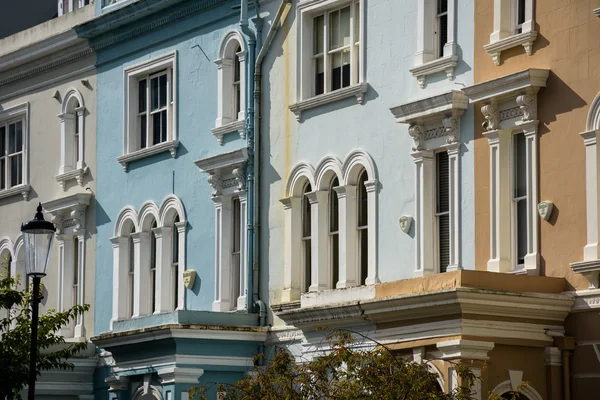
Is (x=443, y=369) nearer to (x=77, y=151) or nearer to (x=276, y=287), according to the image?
(x=276, y=287)

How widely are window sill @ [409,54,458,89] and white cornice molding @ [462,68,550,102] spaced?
0.80m

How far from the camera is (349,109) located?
93.2 feet

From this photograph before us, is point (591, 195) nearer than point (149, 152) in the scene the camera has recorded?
Yes

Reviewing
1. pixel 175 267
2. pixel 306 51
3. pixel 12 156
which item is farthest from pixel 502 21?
pixel 12 156

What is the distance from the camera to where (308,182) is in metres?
29.5

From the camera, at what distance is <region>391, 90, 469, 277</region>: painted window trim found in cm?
2580

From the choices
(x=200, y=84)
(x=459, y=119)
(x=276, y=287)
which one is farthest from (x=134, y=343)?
(x=459, y=119)

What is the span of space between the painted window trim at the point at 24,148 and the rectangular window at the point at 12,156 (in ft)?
0.65

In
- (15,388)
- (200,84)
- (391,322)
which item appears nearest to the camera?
(391,322)

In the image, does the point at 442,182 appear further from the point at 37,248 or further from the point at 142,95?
the point at 142,95

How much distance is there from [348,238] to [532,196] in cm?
448

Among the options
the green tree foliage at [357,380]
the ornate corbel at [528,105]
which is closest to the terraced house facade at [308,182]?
the ornate corbel at [528,105]

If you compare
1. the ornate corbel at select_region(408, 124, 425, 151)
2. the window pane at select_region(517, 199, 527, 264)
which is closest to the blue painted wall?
the ornate corbel at select_region(408, 124, 425, 151)

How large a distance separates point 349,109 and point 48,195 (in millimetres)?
10288
